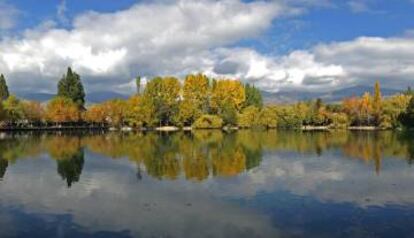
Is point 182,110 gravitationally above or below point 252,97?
below

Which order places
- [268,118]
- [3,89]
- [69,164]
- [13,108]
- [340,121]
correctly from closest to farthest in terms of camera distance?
[69,164] < [13,108] < [3,89] < [268,118] < [340,121]

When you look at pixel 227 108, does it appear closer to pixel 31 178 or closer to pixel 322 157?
pixel 322 157

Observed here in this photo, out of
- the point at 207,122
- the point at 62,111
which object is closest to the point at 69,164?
the point at 62,111

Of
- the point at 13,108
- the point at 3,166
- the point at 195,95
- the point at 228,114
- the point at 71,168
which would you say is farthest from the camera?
the point at 195,95

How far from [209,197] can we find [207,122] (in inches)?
3644

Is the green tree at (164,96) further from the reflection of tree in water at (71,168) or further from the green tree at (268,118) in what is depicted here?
the reflection of tree in water at (71,168)

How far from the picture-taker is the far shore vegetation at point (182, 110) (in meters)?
112

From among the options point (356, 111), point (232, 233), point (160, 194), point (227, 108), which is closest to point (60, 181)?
point (160, 194)

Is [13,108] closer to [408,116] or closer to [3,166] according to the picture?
[3,166]

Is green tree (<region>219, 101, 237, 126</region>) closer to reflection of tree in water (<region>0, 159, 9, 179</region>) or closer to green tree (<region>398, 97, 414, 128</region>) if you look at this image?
green tree (<region>398, 97, 414, 128</region>)

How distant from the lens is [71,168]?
34719mm

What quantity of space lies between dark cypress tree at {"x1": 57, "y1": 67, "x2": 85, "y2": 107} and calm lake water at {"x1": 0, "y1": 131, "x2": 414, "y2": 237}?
260ft

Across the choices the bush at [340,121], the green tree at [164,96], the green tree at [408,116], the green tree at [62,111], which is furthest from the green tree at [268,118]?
the green tree at [62,111]

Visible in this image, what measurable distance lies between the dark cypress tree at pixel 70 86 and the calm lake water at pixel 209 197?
7928 cm
